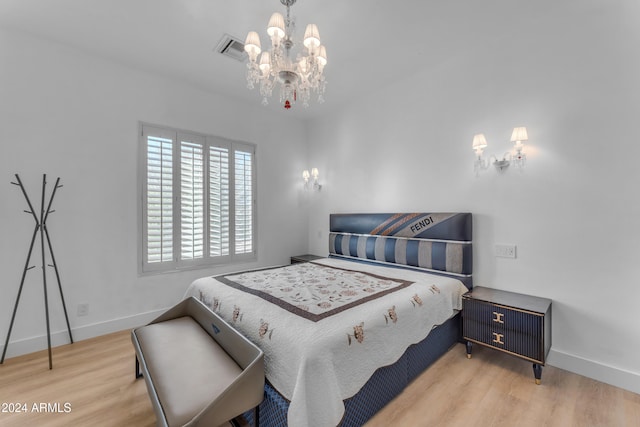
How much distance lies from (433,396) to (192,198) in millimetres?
3232

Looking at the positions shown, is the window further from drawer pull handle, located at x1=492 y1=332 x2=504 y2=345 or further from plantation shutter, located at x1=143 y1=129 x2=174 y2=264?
drawer pull handle, located at x1=492 y1=332 x2=504 y2=345

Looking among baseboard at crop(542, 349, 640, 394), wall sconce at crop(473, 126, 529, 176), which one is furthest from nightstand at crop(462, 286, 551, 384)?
wall sconce at crop(473, 126, 529, 176)

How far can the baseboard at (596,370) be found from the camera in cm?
197

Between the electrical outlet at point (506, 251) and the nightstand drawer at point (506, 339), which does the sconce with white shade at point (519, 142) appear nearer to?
the electrical outlet at point (506, 251)

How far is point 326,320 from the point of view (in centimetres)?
160

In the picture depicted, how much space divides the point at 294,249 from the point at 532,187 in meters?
3.30

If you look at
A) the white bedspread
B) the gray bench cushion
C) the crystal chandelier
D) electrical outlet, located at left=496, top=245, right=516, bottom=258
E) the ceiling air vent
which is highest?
the ceiling air vent

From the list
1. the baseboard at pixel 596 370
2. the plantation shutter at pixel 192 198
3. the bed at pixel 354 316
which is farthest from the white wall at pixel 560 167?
the plantation shutter at pixel 192 198

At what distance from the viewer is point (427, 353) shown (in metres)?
2.25

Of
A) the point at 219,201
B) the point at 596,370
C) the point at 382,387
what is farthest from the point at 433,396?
the point at 219,201

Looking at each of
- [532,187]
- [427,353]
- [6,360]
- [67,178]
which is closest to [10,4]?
[67,178]

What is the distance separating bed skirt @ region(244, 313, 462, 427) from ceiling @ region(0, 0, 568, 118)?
2.66 m

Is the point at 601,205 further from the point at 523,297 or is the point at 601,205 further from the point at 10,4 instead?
the point at 10,4

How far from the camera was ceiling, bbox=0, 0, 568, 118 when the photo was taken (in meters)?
2.16
